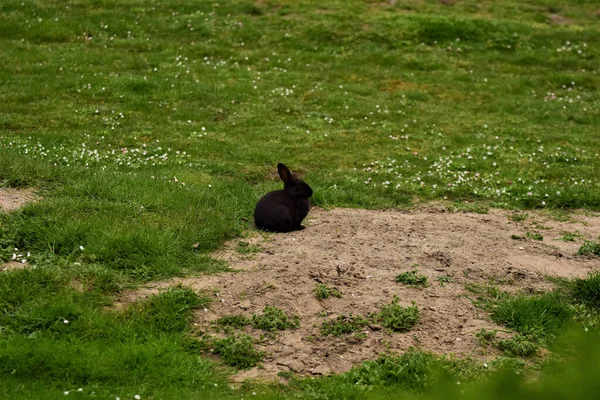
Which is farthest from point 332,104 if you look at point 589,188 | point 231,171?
point 589,188

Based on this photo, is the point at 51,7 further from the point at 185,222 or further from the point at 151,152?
the point at 185,222

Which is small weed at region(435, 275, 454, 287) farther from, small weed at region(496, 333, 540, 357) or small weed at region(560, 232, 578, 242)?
small weed at region(560, 232, 578, 242)

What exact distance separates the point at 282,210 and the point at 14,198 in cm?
342

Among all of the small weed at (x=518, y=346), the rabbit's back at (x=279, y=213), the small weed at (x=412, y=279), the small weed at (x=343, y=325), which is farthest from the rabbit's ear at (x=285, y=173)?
the small weed at (x=518, y=346)

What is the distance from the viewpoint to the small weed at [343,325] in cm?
616

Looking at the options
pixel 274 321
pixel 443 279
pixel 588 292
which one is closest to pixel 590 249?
pixel 588 292

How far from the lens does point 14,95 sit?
15281 mm

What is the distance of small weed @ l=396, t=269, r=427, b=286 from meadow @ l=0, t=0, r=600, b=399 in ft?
2.53

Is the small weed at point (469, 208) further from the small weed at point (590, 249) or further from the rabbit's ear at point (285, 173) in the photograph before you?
the rabbit's ear at point (285, 173)

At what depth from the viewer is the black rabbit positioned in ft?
28.5

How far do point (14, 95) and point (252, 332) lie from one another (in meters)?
11.5

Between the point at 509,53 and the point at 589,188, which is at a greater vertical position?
the point at 509,53

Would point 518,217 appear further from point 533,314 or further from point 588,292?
point 533,314

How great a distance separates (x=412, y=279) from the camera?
716cm
